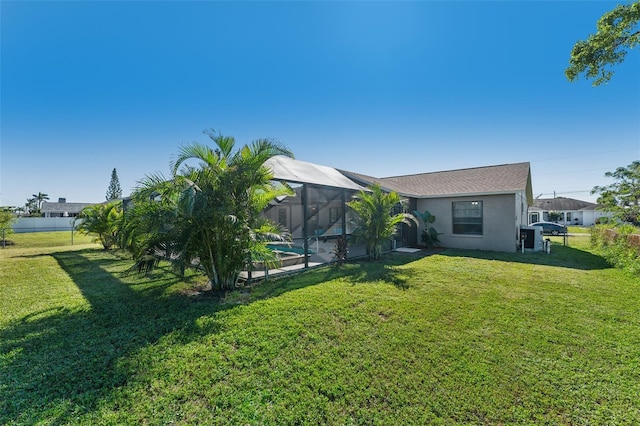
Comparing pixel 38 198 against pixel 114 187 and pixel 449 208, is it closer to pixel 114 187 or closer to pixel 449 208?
pixel 114 187

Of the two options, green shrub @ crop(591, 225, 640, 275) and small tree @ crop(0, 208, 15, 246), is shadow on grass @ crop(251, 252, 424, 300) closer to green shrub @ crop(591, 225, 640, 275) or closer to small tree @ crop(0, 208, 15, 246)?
green shrub @ crop(591, 225, 640, 275)

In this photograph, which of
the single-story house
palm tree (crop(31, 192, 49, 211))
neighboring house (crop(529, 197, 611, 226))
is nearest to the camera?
the single-story house

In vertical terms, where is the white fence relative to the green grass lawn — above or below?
above

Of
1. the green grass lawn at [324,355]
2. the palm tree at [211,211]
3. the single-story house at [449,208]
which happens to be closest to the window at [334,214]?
the single-story house at [449,208]

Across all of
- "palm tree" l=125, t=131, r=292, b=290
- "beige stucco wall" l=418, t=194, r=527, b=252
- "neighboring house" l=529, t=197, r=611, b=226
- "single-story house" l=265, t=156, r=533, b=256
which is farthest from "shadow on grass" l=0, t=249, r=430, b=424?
"neighboring house" l=529, t=197, r=611, b=226

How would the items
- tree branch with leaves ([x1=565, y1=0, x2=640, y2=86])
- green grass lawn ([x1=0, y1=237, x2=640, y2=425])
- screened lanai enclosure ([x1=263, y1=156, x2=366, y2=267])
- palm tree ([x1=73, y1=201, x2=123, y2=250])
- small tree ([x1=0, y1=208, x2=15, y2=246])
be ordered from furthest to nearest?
small tree ([x1=0, y1=208, x2=15, y2=246]) → palm tree ([x1=73, y1=201, x2=123, y2=250]) → screened lanai enclosure ([x1=263, y1=156, x2=366, y2=267]) → tree branch with leaves ([x1=565, y1=0, x2=640, y2=86]) → green grass lawn ([x1=0, y1=237, x2=640, y2=425])

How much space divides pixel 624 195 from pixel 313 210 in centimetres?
1549

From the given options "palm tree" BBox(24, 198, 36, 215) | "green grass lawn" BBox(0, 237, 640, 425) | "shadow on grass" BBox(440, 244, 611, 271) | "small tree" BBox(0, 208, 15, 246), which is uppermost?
"palm tree" BBox(24, 198, 36, 215)

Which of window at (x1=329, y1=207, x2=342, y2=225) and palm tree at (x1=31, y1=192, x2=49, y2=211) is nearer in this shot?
window at (x1=329, y1=207, x2=342, y2=225)

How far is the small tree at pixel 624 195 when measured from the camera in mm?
12823

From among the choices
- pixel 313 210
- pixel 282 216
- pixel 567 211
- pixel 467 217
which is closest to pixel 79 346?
pixel 313 210

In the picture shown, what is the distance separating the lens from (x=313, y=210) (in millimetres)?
15695

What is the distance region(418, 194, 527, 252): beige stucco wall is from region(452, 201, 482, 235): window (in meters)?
0.19

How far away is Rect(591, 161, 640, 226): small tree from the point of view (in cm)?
1282
